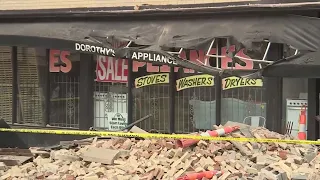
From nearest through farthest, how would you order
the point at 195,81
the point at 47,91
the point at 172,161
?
the point at 172,161 < the point at 195,81 < the point at 47,91

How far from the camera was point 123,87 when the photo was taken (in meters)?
11.3

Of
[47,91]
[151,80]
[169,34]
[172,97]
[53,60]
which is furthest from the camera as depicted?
[47,91]

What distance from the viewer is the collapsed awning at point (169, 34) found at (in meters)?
9.05

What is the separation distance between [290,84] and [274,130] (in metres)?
0.99

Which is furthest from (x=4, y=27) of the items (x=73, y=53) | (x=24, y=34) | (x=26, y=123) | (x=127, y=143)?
(x=127, y=143)

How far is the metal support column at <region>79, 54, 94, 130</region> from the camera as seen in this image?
37.4 ft

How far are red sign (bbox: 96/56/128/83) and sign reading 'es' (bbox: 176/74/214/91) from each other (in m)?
1.30

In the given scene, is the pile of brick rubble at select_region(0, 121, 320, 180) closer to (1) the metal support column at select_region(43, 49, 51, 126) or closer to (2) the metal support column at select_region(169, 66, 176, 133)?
(2) the metal support column at select_region(169, 66, 176, 133)

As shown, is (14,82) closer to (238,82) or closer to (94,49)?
(94,49)

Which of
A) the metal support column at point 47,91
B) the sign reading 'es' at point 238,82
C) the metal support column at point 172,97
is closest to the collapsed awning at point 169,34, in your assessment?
the metal support column at point 47,91

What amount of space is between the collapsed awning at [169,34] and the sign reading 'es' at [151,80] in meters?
1.16

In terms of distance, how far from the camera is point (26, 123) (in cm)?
1221

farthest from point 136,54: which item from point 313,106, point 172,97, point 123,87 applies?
point 313,106

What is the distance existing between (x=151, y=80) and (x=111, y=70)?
100 centimetres
